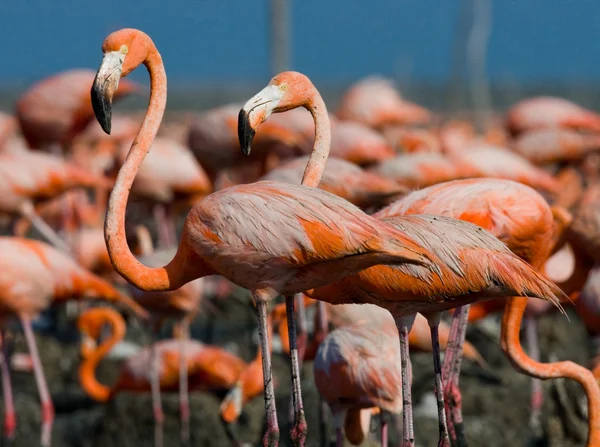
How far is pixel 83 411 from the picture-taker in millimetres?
6594

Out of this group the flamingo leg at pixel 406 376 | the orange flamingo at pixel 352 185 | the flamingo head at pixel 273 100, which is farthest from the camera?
the orange flamingo at pixel 352 185

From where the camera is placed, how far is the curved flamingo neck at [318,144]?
3918 millimetres

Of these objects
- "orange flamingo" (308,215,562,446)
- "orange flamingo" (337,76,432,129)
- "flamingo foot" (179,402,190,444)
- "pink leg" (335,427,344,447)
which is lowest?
"flamingo foot" (179,402,190,444)

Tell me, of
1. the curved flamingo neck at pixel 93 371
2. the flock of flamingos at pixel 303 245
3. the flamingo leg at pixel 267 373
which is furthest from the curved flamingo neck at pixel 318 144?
the curved flamingo neck at pixel 93 371

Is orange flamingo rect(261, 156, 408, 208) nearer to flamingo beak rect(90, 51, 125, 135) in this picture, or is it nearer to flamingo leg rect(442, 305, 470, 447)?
flamingo leg rect(442, 305, 470, 447)

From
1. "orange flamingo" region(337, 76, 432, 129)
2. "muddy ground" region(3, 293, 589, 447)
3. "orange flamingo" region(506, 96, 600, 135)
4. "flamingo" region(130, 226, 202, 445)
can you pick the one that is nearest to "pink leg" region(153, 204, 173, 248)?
"muddy ground" region(3, 293, 589, 447)

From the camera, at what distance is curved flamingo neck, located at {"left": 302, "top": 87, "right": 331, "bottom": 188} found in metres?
3.92

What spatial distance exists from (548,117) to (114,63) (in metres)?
7.30

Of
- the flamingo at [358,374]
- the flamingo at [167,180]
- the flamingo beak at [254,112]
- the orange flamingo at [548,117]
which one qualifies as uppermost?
the orange flamingo at [548,117]

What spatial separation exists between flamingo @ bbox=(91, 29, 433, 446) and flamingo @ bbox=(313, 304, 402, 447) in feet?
2.22

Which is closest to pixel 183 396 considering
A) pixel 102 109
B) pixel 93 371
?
pixel 93 371

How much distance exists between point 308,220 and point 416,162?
3197 mm

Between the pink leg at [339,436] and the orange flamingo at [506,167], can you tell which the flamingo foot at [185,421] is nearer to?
the pink leg at [339,436]

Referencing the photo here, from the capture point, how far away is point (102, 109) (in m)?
3.50
